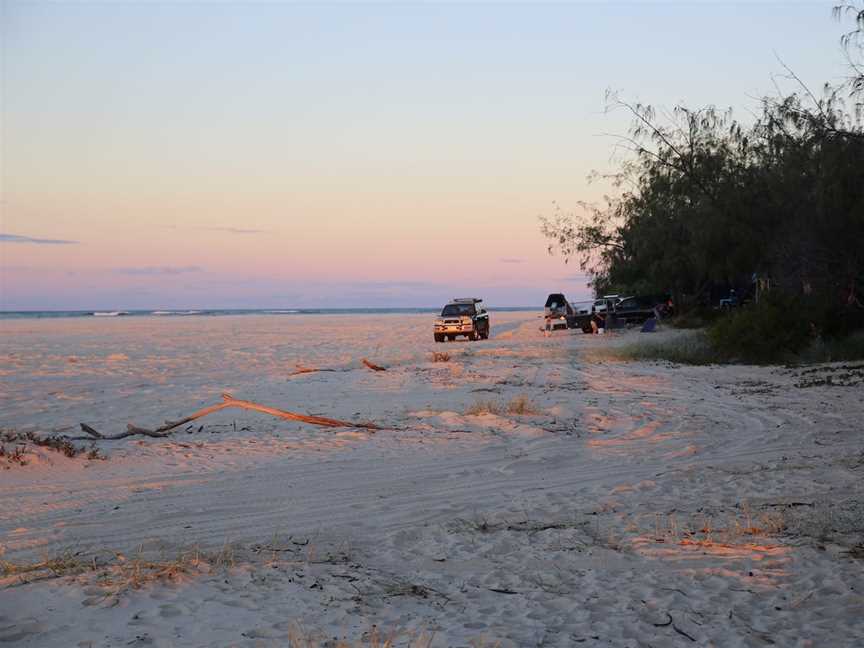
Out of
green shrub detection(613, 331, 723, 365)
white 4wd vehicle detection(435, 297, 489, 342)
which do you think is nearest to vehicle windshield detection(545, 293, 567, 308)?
white 4wd vehicle detection(435, 297, 489, 342)

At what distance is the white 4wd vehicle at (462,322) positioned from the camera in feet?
128

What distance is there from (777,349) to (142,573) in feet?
66.5

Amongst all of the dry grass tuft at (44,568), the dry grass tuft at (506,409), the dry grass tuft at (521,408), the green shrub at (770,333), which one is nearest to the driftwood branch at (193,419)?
the dry grass tuft at (506,409)

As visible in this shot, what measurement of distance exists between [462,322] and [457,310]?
4.56ft

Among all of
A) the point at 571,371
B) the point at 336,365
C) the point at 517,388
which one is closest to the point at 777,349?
the point at 571,371

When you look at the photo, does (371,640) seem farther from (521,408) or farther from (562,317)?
(562,317)

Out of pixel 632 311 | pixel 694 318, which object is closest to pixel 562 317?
pixel 632 311

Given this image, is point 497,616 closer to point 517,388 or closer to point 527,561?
point 527,561

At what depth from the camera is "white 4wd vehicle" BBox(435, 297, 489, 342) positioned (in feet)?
128

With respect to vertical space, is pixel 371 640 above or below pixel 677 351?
below

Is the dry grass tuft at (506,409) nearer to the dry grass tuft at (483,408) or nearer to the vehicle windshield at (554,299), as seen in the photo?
the dry grass tuft at (483,408)

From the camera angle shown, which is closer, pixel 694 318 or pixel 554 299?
pixel 694 318

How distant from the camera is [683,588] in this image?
17.9 ft

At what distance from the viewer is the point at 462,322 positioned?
39031mm
